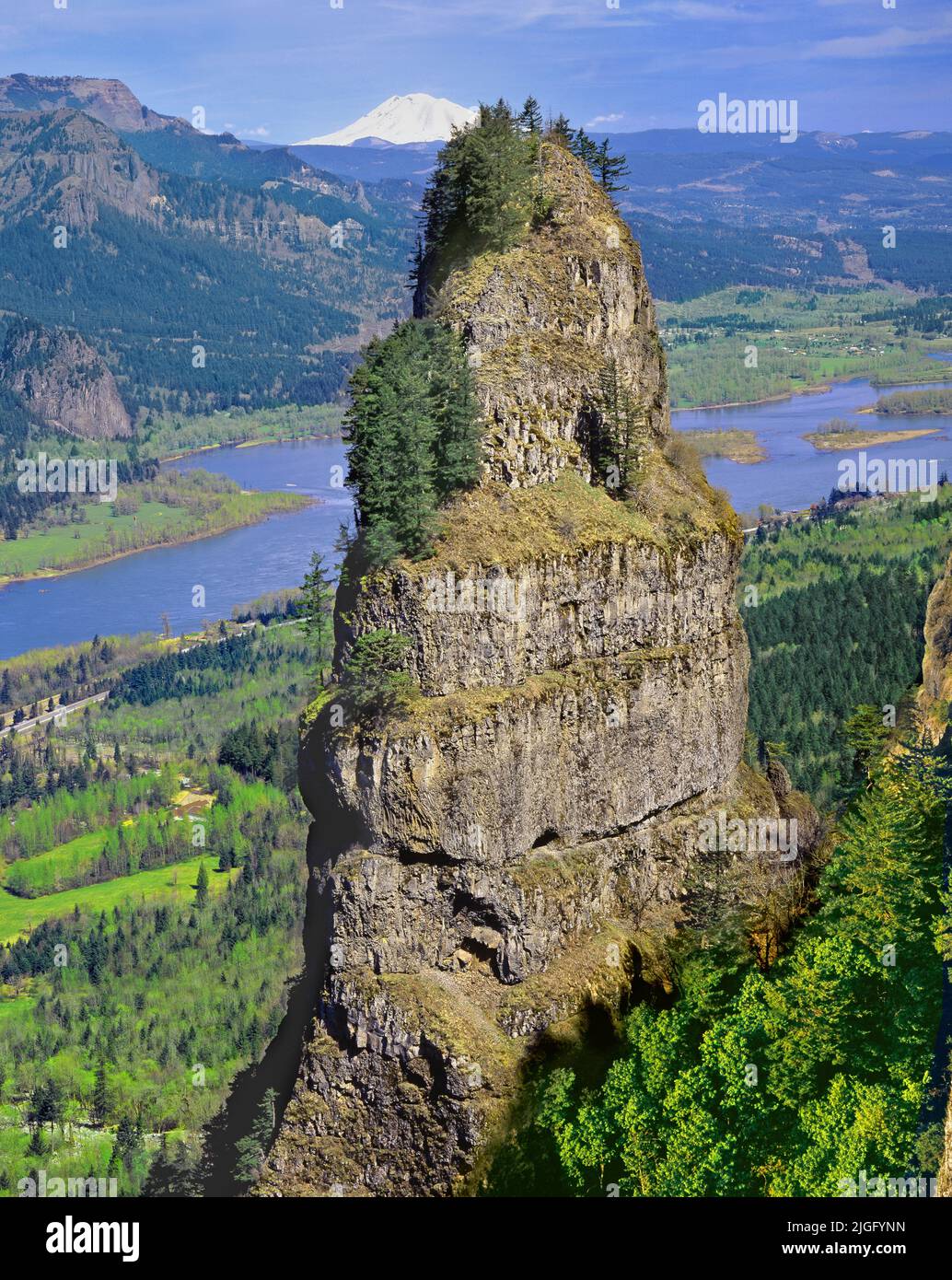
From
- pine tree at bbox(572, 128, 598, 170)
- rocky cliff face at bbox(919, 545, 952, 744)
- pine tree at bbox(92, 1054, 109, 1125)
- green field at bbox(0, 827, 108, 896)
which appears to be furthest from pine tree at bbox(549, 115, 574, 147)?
green field at bbox(0, 827, 108, 896)

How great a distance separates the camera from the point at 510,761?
52656mm

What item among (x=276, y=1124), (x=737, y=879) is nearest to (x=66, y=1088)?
(x=276, y=1124)

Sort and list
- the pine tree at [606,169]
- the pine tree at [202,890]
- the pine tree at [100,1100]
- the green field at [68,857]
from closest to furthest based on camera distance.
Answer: the pine tree at [606,169] → the pine tree at [100,1100] → the pine tree at [202,890] → the green field at [68,857]

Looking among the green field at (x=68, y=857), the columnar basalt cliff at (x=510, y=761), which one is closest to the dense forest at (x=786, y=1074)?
the columnar basalt cliff at (x=510, y=761)

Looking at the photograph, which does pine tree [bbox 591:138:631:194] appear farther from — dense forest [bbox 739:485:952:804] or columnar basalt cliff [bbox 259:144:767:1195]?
dense forest [bbox 739:485:952:804]

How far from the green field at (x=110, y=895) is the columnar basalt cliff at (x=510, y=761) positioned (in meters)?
81.3

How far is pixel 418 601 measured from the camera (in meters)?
52.4

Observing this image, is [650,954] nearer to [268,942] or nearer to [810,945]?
[810,945]

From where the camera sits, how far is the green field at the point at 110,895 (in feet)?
440

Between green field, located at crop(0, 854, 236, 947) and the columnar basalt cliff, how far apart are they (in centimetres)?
8127

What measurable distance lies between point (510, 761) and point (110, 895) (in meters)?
93.0

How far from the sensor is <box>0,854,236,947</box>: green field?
134m

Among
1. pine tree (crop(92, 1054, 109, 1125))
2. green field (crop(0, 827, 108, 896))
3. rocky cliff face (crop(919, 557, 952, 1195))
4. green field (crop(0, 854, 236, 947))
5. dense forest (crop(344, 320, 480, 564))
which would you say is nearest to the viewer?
dense forest (crop(344, 320, 480, 564))

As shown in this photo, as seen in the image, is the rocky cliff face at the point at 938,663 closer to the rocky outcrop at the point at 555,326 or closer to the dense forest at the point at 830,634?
the dense forest at the point at 830,634
